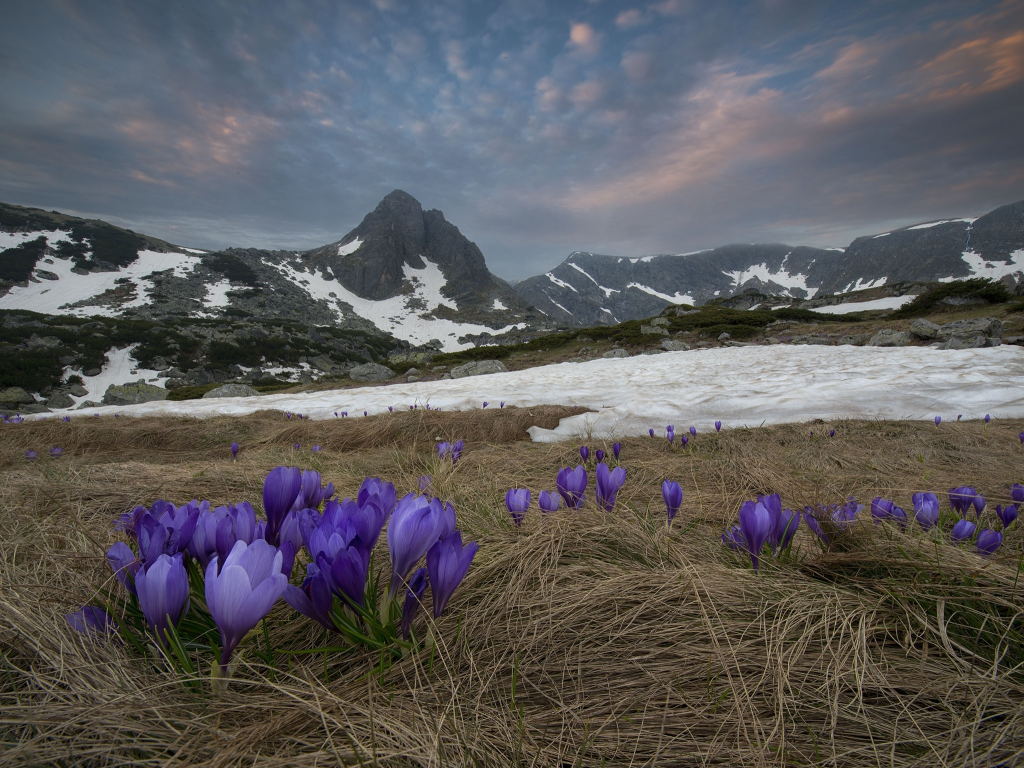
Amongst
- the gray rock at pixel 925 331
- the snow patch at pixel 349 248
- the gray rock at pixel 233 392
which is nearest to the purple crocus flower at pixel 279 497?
the gray rock at pixel 925 331

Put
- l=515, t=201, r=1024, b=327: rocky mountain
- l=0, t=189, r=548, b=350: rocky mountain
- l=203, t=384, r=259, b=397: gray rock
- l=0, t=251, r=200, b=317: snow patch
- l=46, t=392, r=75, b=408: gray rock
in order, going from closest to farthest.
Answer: l=203, t=384, r=259, b=397: gray rock
l=46, t=392, r=75, b=408: gray rock
l=0, t=251, r=200, b=317: snow patch
l=0, t=189, r=548, b=350: rocky mountain
l=515, t=201, r=1024, b=327: rocky mountain

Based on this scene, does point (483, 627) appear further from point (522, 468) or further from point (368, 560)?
point (522, 468)

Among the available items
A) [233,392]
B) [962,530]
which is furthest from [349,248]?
[962,530]

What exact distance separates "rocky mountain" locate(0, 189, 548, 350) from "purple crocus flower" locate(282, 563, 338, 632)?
212ft

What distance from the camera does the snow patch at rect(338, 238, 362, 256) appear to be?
106 m

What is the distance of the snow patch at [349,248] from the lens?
348 feet

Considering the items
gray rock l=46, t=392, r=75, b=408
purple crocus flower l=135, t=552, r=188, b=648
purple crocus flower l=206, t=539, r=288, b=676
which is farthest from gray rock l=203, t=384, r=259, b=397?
purple crocus flower l=206, t=539, r=288, b=676

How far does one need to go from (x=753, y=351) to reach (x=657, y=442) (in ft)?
27.2

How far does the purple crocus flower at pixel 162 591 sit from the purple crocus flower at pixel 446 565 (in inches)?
18.4

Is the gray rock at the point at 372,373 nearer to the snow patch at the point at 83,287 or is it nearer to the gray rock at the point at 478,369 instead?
the gray rock at the point at 478,369

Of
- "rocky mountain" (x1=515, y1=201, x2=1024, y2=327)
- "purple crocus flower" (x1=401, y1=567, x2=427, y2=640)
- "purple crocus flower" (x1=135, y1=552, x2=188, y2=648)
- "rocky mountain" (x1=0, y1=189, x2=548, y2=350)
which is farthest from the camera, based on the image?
"rocky mountain" (x1=515, y1=201, x2=1024, y2=327)

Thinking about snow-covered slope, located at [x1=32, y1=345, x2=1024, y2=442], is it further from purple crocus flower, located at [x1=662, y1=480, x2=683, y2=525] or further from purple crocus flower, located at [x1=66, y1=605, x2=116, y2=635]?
purple crocus flower, located at [x1=66, y1=605, x2=116, y2=635]

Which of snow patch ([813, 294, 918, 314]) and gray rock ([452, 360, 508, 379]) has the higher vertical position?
snow patch ([813, 294, 918, 314])

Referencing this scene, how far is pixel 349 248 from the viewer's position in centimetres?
10912
